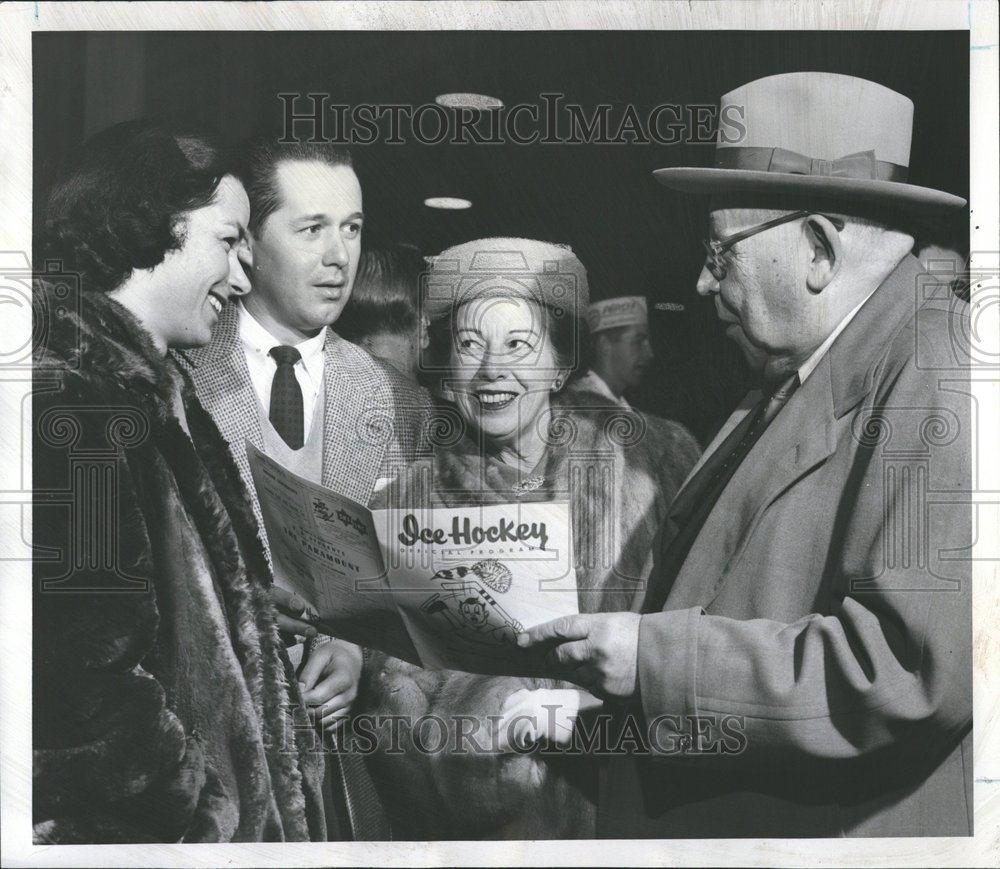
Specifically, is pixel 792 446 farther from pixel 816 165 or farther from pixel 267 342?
pixel 267 342

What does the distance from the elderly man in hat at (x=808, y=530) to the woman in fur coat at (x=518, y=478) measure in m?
0.13

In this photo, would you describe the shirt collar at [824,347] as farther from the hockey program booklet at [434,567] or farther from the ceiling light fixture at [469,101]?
the ceiling light fixture at [469,101]

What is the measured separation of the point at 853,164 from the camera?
3467 millimetres

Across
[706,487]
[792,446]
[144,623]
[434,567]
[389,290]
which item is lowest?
[144,623]

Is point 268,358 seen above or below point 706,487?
above

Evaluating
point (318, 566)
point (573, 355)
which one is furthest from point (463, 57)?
point (318, 566)

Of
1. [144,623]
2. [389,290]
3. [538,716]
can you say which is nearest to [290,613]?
[144,623]

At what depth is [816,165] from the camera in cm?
346

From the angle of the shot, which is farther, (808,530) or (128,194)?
(128,194)

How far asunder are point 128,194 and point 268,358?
652mm

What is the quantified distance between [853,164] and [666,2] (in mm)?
758

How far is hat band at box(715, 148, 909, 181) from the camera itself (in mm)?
3461

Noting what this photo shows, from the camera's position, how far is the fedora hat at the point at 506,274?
138 inches

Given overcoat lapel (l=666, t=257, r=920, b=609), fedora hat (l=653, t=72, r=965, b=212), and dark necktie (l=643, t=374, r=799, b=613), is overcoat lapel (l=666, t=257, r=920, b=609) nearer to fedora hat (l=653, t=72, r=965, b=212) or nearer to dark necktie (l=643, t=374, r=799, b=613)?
→ dark necktie (l=643, t=374, r=799, b=613)
